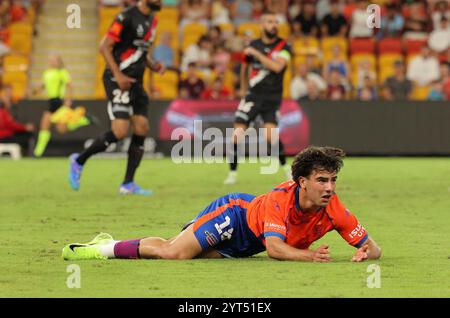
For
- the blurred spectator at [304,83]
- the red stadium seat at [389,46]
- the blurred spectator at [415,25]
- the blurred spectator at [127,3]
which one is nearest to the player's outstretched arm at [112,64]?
the blurred spectator at [304,83]

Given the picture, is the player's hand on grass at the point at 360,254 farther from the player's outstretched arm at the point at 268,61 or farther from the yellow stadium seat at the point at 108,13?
the yellow stadium seat at the point at 108,13

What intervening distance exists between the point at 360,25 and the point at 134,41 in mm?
12491

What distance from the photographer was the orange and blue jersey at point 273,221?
8719 mm

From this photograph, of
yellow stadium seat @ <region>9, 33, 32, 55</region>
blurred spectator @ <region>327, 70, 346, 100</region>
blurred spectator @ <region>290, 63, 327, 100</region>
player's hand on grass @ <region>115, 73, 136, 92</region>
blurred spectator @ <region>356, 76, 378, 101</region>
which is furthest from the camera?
yellow stadium seat @ <region>9, 33, 32, 55</region>

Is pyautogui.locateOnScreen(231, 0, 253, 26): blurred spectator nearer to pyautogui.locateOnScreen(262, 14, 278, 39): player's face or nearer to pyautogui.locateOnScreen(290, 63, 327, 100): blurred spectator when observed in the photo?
pyautogui.locateOnScreen(290, 63, 327, 100): blurred spectator

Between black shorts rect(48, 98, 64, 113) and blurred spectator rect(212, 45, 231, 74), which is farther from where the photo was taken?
blurred spectator rect(212, 45, 231, 74)

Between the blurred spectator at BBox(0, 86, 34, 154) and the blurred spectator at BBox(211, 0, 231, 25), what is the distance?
5887 millimetres

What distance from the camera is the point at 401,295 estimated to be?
7.71m

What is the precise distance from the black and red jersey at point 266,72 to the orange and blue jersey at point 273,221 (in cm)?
865

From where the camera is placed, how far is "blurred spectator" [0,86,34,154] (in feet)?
77.4

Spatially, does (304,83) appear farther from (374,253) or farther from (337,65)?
(374,253)

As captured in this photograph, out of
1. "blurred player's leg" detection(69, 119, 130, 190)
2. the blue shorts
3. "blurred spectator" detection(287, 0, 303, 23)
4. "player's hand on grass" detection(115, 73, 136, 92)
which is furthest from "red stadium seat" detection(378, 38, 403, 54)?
the blue shorts

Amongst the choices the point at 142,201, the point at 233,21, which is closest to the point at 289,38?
the point at 233,21
